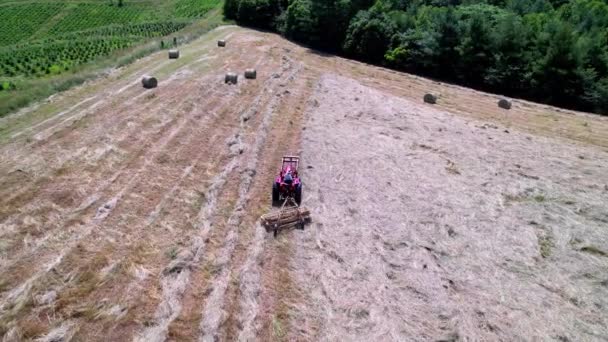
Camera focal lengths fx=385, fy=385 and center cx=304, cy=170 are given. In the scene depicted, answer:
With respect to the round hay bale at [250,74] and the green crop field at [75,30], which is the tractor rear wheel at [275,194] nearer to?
the round hay bale at [250,74]

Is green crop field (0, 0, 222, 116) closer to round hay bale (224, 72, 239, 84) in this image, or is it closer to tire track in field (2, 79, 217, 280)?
round hay bale (224, 72, 239, 84)

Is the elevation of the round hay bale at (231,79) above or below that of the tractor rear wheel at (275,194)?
above

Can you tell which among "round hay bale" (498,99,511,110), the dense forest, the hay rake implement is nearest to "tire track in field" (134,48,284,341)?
the hay rake implement

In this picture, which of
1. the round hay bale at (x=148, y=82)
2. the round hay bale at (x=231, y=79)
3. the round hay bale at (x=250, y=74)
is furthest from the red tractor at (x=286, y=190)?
the round hay bale at (x=250, y=74)

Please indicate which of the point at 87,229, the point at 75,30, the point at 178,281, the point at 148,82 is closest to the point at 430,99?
the point at 148,82

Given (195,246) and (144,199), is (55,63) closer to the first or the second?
(144,199)
